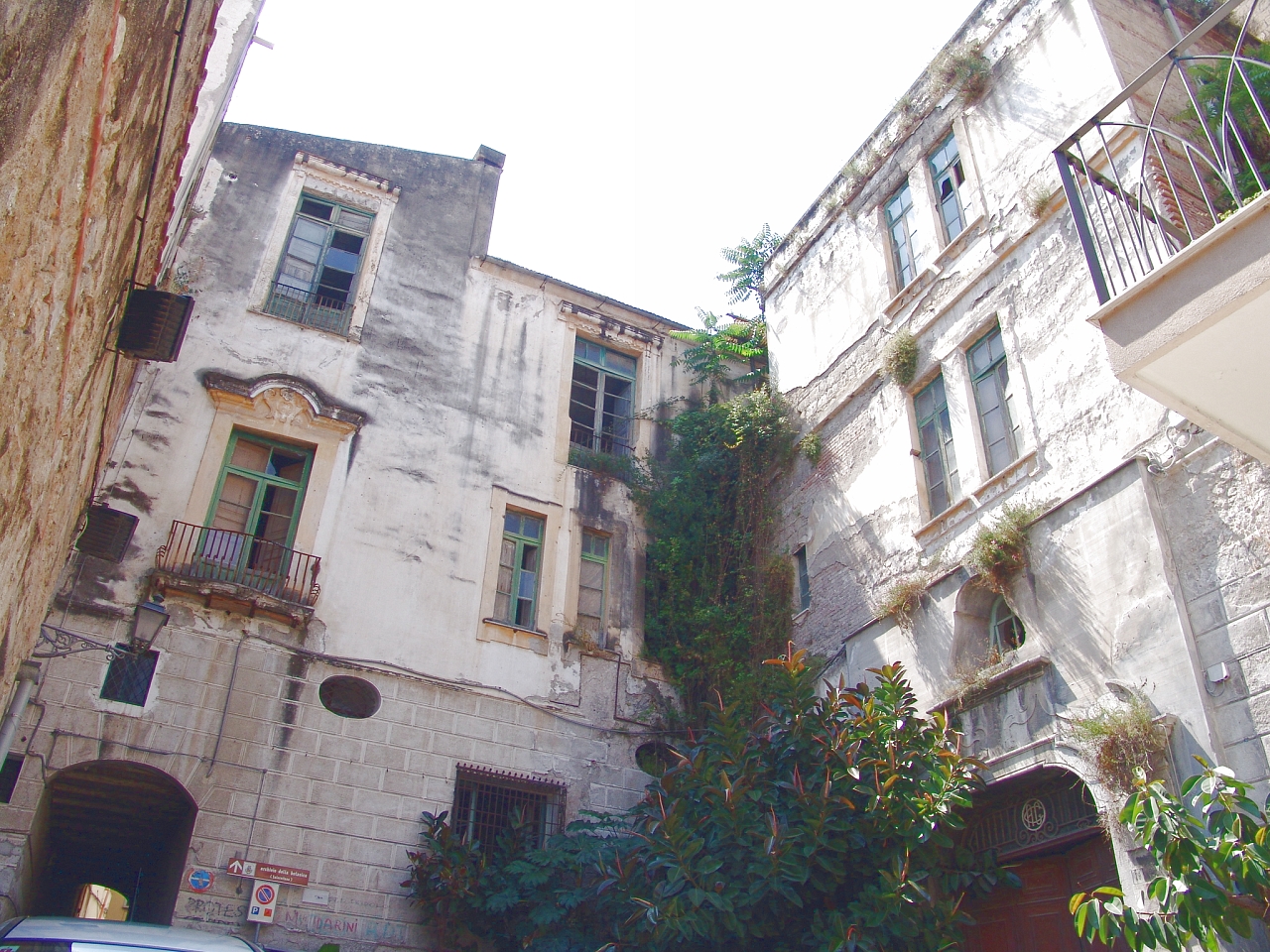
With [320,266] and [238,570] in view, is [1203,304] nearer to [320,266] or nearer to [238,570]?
[238,570]

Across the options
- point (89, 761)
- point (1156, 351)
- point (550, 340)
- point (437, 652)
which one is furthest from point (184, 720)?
point (1156, 351)

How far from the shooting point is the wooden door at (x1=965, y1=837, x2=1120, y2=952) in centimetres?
783

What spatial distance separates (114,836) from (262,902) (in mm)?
3233

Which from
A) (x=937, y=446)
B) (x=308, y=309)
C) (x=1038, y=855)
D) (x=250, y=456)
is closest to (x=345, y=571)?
(x=250, y=456)

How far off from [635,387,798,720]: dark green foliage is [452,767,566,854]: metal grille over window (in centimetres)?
Result: 215

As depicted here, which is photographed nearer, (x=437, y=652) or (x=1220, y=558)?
(x=1220, y=558)

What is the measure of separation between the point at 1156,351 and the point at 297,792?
8291 millimetres

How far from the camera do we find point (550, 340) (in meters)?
14.1

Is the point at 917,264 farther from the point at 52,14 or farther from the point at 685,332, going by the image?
the point at 52,14

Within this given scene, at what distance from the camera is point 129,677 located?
9445mm

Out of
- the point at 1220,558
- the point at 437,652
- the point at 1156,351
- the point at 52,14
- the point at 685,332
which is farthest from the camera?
the point at 685,332

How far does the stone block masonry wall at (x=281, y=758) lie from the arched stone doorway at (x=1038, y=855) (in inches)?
174

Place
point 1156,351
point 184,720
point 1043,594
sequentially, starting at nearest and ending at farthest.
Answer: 1. point 1156,351
2. point 1043,594
3. point 184,720

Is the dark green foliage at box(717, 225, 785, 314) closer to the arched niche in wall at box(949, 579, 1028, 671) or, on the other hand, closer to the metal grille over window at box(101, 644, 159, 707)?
the arched niche in wall at box(949, 579, 1028, 671)
